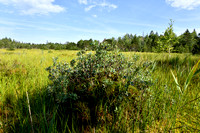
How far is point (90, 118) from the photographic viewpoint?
152cm

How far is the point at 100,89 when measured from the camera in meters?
1.75

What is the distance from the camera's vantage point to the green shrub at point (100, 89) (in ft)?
5.06

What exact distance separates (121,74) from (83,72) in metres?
0.64

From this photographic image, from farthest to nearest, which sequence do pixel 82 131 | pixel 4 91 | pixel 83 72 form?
1. pixel 4 91
2. pixel 83 72
3. pixel 82 131

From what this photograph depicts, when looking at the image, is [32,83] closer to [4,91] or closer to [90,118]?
[4,91]

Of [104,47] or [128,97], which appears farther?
[104,47]

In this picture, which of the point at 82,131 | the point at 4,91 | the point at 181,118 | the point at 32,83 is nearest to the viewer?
the point at 82,131

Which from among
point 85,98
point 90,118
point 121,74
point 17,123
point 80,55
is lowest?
point 17,123

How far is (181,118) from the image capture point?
175 centimetres

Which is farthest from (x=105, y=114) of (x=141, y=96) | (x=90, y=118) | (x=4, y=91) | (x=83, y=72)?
(x=4, y=91)

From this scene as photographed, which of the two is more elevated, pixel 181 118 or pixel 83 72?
pixel 83 72

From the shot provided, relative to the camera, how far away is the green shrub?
1542 millimetres

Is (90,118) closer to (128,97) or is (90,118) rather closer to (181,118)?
(128,97)

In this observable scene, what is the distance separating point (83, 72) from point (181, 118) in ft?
5.66
